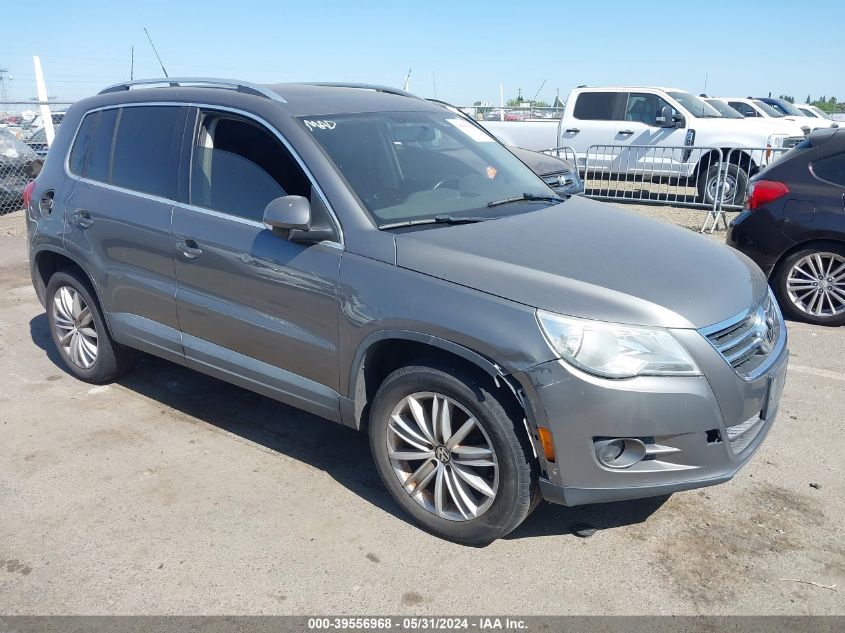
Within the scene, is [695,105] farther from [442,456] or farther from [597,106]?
[442,456]

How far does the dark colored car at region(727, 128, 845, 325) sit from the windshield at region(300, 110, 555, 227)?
9.26ft

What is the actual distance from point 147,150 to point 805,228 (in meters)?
5.03

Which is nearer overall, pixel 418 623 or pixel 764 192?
pixel 418 623

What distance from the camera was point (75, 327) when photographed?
207 inches

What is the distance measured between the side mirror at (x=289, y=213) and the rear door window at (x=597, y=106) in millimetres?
11794

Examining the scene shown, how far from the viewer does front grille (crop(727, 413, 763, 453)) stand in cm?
311

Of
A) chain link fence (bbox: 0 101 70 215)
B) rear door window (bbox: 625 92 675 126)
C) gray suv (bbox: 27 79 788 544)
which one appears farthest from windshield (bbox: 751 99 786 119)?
gray suv (bbox: 27 79 788 544)

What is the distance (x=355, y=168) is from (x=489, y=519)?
1773mm

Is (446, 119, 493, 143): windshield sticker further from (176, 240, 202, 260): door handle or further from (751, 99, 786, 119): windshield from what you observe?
(751, 99, 786, 119): windshield

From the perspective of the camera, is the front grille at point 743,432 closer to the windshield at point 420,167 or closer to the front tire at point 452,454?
the front tire at point 452,454

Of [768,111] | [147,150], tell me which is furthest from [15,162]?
[768,111]

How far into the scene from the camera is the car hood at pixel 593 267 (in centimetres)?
301

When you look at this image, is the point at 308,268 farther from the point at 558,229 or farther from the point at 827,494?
the point at 827,494

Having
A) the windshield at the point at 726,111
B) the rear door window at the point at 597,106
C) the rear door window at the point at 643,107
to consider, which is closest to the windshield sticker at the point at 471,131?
the rear door window at the point at 643,107
